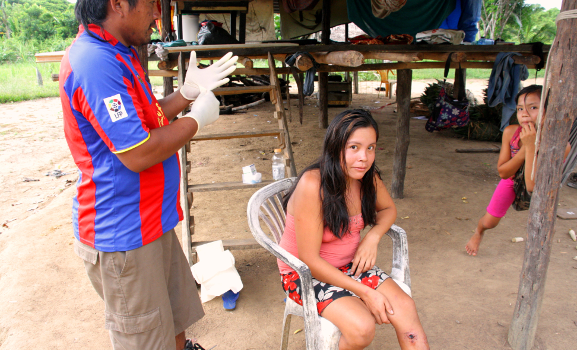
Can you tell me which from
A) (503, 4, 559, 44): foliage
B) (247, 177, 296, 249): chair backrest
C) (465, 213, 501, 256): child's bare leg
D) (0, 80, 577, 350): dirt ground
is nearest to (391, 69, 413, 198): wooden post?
(0, 80, 577, 350): dirt ground

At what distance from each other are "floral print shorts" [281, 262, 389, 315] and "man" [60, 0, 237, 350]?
0.54 m

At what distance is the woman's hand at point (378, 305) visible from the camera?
1.57 meters

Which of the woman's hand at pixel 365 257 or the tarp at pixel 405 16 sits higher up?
the tarp at pixel 405 16

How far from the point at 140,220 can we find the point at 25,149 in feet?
23.9

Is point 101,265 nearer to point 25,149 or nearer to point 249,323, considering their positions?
point 249,323

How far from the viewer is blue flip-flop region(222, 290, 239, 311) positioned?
2.62 meters

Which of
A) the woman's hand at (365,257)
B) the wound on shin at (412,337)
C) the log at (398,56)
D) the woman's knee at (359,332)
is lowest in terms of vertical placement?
the wound on shin at (412,337)

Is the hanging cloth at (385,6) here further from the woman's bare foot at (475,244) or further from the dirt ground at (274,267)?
the woman's bare foot at (475,244)

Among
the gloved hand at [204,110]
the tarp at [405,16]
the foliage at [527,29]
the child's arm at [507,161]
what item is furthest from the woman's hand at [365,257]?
the foliage at [527,29]

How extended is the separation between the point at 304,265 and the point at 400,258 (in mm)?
575

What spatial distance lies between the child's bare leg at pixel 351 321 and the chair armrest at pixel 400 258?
1.12 ft

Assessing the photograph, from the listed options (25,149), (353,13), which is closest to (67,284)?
(353,13)

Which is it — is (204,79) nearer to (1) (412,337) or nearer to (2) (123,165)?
(2) (123,165)

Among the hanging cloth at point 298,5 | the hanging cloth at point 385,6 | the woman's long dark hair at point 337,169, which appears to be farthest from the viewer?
the hanging cloth at point 298,5
